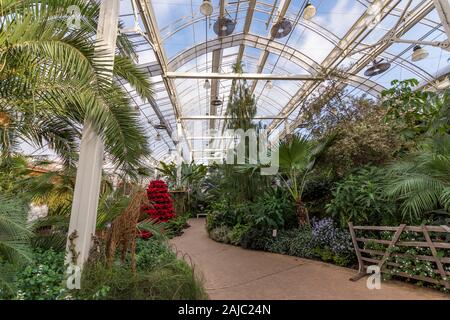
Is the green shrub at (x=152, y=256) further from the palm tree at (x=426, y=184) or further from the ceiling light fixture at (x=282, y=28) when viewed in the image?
the ceiling light fixture at (x=282, y=28)

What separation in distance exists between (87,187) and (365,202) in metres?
4.20

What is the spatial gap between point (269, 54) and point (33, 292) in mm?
11781

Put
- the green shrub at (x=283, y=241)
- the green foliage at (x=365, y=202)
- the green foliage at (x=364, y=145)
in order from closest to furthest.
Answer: the green foliage at (x=365, y=202) < the green foliage at (x=364, y=145) < the green shrub at (x=283, y=241)

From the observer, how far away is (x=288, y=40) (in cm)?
1079

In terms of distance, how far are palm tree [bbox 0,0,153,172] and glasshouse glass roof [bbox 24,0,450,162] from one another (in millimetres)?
3131

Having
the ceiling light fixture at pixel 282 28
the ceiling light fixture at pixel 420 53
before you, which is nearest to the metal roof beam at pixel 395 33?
the ceiling light fixture at pixel 420 53

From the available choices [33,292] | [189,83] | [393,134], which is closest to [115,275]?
[33,292]

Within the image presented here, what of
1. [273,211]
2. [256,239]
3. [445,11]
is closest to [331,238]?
[273,211]

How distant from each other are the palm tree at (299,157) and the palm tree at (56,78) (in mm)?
3241

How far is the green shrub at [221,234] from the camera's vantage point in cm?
747

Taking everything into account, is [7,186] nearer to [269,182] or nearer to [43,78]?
[43,78]

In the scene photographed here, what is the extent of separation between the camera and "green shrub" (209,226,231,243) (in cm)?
747

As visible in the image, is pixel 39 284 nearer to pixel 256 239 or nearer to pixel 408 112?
pixel 256 239

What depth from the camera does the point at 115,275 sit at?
9.30 feet
